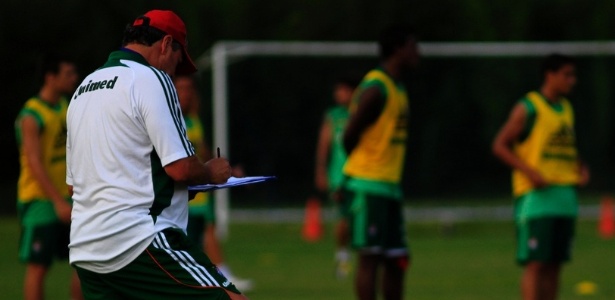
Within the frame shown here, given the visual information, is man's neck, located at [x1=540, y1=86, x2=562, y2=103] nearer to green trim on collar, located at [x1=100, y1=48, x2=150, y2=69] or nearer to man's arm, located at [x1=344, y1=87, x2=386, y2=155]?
man's arm, located at [x1=344, y1=87, x2=386, y2=155]

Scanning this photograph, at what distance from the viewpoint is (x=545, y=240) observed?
10.1m

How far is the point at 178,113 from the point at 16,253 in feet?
42.5

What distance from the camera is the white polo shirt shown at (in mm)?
5688

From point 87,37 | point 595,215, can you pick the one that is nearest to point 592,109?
point 595,215

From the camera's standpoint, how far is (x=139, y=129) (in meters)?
5.71

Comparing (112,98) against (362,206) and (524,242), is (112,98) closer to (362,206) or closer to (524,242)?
(362,206)

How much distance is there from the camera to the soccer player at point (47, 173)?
10062mm

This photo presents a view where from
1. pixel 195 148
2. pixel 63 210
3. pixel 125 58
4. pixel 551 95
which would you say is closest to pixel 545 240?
pixel 551 95

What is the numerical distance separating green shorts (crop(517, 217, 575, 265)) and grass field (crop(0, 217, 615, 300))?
2.09 m

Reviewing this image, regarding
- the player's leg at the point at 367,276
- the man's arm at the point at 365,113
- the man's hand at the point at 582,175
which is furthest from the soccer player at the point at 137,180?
the man's hand at the point at 582,175

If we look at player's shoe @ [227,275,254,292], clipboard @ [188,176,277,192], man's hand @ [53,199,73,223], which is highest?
clipboard @ [188,176,277,192]

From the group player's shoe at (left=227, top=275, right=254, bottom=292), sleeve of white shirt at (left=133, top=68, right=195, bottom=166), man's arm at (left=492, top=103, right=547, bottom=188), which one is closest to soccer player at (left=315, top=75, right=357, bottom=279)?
player's shoe at (left=227, top=275, right=254, bottom=292)

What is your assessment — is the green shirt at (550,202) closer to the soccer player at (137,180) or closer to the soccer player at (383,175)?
the soccer player at (383,175)

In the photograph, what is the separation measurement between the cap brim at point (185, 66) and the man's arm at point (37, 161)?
10.7 feet
